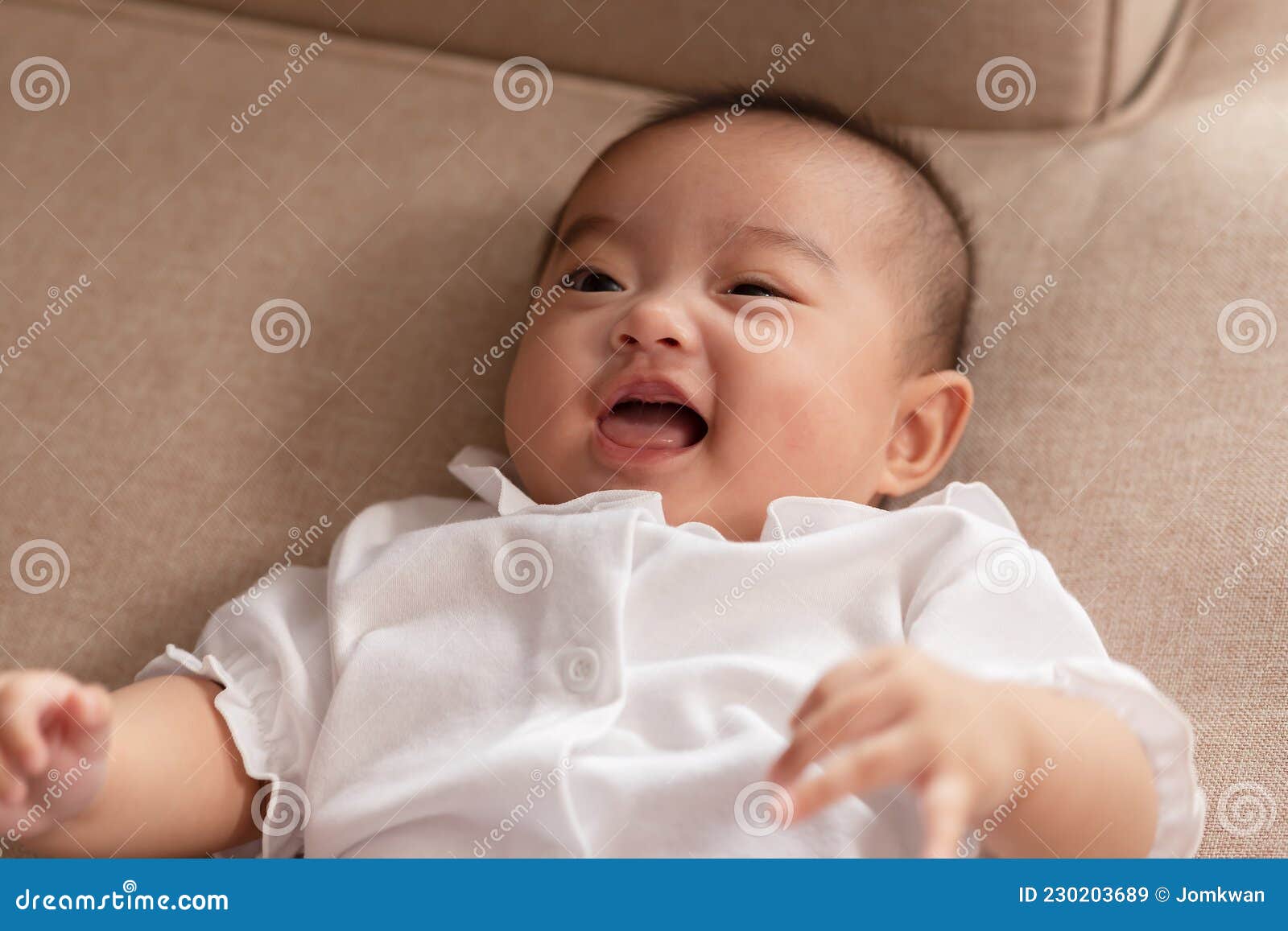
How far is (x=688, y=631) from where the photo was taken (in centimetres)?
100

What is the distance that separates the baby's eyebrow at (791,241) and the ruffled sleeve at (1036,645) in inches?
11.8

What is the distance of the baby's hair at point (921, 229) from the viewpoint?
1.22 m

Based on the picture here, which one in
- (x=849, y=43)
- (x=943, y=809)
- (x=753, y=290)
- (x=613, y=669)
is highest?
(x=849, y=43)

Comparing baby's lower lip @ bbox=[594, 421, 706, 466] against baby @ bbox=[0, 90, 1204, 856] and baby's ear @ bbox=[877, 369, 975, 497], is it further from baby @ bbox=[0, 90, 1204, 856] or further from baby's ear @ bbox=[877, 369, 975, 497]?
baby's ear @ bbox=[877, 369, 975, 497]

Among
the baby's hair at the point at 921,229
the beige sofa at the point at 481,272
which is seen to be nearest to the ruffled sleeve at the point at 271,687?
the beige sofa at the point at 481,272

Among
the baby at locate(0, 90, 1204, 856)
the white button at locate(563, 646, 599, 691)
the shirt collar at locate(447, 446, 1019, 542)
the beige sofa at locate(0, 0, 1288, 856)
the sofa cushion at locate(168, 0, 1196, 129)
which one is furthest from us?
the sofa cushion at locate(168, 0, 1196, 129)

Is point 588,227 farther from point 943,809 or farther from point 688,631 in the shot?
point 943,809

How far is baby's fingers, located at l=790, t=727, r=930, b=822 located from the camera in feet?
2.25

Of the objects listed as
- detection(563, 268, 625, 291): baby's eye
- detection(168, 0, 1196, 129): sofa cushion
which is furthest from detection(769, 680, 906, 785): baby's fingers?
detection(168, 0, 1196, 129): sofa cushion

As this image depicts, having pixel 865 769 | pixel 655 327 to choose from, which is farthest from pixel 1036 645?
pixel 655 327

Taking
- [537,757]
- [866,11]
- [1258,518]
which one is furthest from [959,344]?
[537,757]

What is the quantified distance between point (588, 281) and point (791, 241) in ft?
0.72

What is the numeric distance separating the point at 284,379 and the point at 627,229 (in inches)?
17.9

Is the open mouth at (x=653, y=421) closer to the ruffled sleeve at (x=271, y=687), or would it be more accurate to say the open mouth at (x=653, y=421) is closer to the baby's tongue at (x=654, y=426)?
the baby's tongue at (x=654, y=426)
